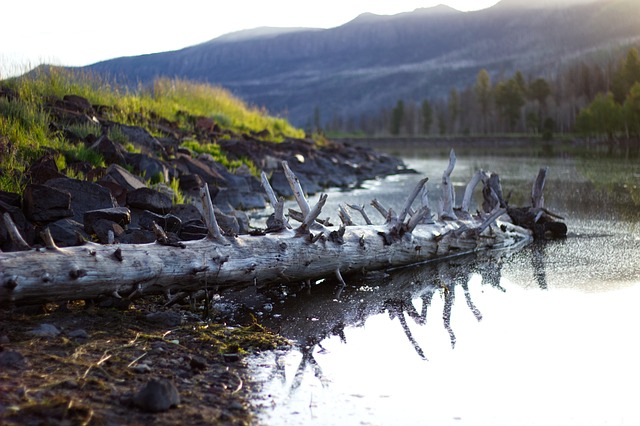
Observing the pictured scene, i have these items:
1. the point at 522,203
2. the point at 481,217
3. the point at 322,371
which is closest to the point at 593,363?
the point at 322,371

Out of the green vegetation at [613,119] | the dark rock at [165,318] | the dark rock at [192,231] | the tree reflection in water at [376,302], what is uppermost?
the dark rock at [192,231]

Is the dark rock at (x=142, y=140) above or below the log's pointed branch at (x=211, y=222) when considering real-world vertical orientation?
above

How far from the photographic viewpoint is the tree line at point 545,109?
5369 cm

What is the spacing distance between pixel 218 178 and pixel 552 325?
342 inches

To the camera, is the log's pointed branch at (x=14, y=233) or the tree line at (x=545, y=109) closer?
the log's pointed branch at (x=14, y=233)

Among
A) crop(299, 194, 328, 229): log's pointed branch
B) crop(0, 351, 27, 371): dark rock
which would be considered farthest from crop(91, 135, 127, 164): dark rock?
crop(0, 351, 27, 371): dark rock

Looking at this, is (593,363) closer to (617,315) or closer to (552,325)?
(552,325)

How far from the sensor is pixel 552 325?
5133 mm

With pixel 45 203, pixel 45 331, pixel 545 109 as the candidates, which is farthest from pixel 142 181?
pixel 545 109

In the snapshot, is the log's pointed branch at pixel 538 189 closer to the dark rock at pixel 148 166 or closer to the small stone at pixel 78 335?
the dark rock at pixel 148 166

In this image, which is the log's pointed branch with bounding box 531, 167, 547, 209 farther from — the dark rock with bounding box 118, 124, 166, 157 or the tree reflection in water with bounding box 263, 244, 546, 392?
the dark rock with bounding box 118, 124, 166, 157

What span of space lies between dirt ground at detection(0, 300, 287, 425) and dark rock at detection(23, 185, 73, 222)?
1502 millimetres

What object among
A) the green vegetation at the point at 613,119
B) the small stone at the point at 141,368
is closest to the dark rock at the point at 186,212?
the small stone at the point at 141,368

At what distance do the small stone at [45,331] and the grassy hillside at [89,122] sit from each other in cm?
318
